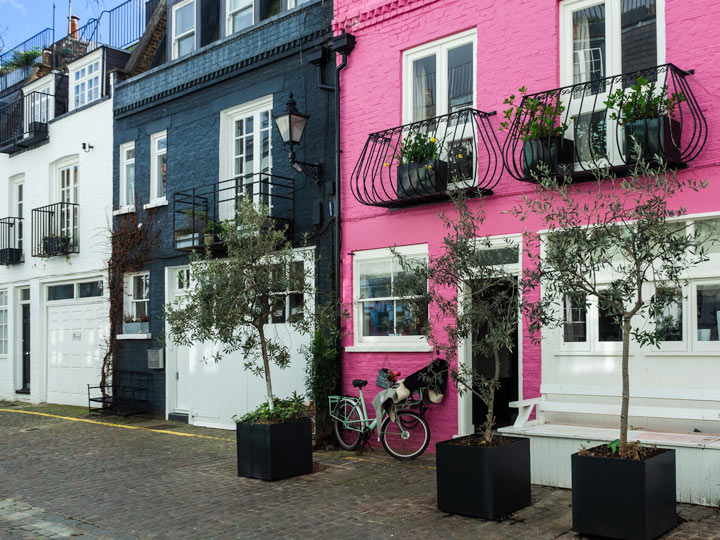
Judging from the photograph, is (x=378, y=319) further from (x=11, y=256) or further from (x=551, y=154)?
(x=11, y=256)

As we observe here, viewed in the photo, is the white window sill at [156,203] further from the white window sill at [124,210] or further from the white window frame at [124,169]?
the white window frame at [124,169]

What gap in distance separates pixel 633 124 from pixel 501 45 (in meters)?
2.35

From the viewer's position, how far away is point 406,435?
9.56 m

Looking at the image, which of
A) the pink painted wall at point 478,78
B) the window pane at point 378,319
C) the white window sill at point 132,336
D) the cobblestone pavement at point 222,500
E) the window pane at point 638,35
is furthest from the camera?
the white window sill at point 132,336

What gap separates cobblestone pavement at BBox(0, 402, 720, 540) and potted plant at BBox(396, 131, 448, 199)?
335 centimetres

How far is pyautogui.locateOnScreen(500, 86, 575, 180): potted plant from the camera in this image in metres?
8.30

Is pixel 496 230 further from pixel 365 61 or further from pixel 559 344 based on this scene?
pixel 365 61

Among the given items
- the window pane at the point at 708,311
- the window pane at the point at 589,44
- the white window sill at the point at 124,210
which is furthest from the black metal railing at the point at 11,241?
the window pane at the point at 708,311

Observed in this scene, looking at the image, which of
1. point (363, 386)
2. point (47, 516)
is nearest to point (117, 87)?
point (363, 386)

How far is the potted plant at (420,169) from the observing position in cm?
947

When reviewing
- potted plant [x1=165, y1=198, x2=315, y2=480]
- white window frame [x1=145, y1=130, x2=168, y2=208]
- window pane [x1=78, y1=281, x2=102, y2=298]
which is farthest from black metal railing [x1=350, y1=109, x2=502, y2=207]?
window pane [x1=78, y1=281, x2=102, y2=298]

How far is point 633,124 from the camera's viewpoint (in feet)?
25.1

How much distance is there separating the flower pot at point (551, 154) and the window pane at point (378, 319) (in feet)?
9.67

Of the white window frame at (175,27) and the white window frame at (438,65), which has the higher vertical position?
the white window frame at (175,27)
